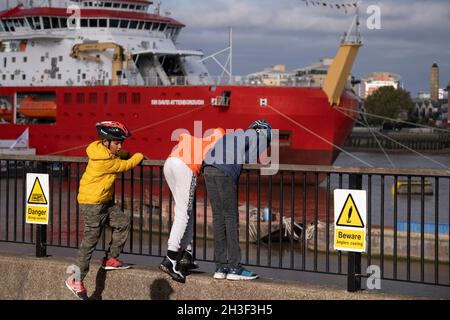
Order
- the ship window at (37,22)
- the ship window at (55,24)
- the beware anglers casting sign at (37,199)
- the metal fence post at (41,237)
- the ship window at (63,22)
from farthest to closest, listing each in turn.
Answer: the ship window at (37,22) < the ship window at (55,24) < the ship window at (63,22) < the metal fence post at (41,237) < the beware anglers casting sign at (37,199)

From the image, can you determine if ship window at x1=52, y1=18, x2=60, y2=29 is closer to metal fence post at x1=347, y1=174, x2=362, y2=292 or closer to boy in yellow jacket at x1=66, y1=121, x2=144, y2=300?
boy in yellow jacket at x1=66, y1=121, x2=144, y2=300

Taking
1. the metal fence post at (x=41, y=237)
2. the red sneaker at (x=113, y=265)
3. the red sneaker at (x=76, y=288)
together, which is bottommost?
the red sneaker at (x=76, y=288)

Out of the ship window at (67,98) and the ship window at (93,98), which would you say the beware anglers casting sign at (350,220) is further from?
the ship window at (67,98)

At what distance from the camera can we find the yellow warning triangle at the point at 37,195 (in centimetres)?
828

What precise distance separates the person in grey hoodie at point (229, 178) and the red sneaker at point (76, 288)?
1139 millimetres

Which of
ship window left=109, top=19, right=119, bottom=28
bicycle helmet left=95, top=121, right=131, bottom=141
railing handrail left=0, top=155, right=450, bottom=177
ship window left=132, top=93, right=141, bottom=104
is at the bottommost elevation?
railing handrail left=0, top=155, right=450, bottom=177

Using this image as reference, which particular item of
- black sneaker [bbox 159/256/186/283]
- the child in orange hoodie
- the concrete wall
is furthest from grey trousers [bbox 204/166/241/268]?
black sneaker [bbox 159/256/186/283]

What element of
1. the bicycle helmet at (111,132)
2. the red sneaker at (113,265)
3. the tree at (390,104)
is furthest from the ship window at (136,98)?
the tree at (390,104)

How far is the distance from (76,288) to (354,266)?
2.33 metres

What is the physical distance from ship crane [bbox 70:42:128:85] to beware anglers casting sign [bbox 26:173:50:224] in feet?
102

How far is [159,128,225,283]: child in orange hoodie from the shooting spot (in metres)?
7.10

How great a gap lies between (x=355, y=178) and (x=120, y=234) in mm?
2143

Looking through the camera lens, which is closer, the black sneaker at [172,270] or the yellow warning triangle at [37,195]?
the black sneaker at [172,270]
